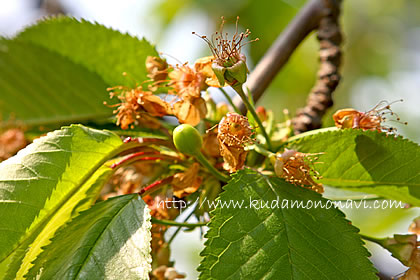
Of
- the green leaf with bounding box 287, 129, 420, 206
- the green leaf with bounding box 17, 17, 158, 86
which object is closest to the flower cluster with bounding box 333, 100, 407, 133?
the green leaf with bounding box 287, 129, 420, 206

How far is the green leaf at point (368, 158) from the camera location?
3.58 ft

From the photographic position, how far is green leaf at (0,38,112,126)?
166 cm

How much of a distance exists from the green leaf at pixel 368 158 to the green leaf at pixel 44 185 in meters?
0.47

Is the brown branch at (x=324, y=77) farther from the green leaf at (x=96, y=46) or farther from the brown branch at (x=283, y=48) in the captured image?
the green leaf at (x=96, y=46)

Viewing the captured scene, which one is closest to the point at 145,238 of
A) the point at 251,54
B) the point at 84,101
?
the point at 84,101

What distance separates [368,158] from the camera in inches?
43.3

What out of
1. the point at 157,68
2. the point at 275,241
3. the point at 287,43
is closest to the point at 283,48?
the point at 287,43

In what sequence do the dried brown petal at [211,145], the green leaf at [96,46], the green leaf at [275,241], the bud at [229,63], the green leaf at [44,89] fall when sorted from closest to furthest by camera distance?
the green leaf at [275,241] < the bud at [229,63] < the dried brown petal at [211,145] < the green leaf at [96,46] < the green leaf at [44,89]

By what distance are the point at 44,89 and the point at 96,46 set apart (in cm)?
29

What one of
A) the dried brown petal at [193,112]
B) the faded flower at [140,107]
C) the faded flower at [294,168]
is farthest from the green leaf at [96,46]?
the faded flower at [294,168]

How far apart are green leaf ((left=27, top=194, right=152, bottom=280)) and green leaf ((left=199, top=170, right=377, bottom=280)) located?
126mm

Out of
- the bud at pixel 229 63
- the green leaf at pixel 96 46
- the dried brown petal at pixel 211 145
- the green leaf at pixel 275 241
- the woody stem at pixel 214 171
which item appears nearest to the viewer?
the green leaf at pixel 275 241

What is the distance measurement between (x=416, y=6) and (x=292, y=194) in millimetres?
4110

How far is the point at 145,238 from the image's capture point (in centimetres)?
90
